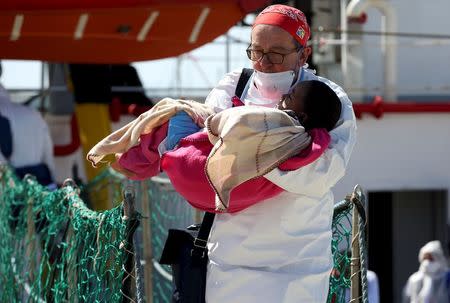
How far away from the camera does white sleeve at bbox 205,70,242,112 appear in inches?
112

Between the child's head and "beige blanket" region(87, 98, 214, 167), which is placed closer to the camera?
the child's head

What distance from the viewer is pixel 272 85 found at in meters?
2.76

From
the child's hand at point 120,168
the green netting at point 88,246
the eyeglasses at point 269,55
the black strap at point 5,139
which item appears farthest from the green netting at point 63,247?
the black strap at point 5,139

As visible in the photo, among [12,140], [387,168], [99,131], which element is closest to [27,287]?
[12,140]

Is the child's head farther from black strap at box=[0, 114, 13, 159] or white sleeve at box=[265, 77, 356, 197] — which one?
black strap at box=[0, 114, 13, 159]

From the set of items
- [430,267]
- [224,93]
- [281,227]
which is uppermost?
[224,93]

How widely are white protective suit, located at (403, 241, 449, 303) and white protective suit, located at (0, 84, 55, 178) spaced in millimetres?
3073

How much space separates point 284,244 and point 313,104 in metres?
0.36

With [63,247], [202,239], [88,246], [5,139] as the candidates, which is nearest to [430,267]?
[5,139]

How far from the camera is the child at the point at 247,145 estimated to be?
247cm

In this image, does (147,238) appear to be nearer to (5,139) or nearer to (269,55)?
(5,139)

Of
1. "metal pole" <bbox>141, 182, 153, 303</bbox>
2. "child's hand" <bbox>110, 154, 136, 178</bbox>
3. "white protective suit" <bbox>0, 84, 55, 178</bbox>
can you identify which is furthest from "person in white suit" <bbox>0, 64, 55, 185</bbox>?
"child's hand" <bbox>110, 154, 136, 178</bbox>

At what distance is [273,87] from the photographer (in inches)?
109

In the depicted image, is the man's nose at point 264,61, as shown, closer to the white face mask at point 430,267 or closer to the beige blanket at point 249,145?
the beige blanket at point 249,145
